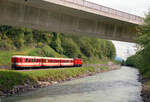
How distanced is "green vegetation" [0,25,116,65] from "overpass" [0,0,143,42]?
1834cm

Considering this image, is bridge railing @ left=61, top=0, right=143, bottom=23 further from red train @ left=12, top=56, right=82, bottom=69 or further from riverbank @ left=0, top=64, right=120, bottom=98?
red train @ left=12, top=56, right=82, bottom=69

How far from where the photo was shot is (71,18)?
18.6m

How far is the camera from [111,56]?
9944 centimetres

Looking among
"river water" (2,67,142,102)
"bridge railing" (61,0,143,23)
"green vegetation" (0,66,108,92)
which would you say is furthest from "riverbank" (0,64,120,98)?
"bridge railing" (61,0,143,23)

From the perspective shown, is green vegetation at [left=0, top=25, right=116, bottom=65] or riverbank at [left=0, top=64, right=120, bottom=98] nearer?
riverbank at [left=0, top=64, right=120, bottom=98]

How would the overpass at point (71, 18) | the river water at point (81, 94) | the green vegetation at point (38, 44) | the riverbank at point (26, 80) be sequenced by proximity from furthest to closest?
the green vegetation at point (38, 44), the riverbank at point (26, 80), the river water at point (81, 94), the overpass at point (71, 18)

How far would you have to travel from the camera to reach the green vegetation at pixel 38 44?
123 ft

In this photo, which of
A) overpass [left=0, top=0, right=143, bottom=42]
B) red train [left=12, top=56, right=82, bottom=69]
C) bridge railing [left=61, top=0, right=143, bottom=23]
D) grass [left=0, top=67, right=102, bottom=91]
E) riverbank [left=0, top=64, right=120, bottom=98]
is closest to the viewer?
overpass [left=0, top=0, right=143, bottom=42]

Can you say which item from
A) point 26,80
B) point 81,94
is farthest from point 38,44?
point 81,94

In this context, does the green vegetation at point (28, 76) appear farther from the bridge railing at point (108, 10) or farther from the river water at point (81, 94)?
the bridge railing at point (108, 10)

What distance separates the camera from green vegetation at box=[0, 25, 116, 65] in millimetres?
37375

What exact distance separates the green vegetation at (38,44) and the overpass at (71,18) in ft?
60.2

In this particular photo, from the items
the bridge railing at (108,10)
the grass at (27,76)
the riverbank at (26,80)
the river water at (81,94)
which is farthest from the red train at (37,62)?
the bridge railing at (108,10)

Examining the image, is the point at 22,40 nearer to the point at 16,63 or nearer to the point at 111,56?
the point at 16,63
